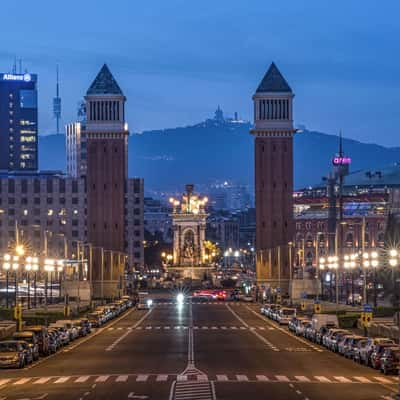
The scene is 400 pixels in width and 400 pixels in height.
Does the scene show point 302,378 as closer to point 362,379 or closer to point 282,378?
point 282,378

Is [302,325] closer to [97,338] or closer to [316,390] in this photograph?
[97,338]

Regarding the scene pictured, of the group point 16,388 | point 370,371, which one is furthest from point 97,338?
point 16,388

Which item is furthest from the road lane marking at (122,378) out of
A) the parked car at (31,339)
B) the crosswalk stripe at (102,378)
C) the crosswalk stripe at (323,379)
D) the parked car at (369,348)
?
the parked car at (369,348)

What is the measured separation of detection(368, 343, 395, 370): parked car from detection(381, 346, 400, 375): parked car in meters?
0.76

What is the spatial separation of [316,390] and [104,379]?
32.9ft

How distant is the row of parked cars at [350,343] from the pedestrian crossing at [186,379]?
1.33 m

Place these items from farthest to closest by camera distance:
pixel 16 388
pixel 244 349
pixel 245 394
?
pixel 244 349
pixel 16 388
pixel 245 394

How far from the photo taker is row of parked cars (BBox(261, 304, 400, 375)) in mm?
A: 59803

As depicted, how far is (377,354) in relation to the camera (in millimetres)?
62531

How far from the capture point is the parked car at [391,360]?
58.9 m

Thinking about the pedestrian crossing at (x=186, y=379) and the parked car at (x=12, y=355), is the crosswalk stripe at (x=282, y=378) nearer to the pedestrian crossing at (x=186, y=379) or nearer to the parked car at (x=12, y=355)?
the pedestrian crossing at (x=186, y=379)

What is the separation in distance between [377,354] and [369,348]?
216 centimetres

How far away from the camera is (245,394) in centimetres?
4972

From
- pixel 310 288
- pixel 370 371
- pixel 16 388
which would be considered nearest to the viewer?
pixel 16 388
